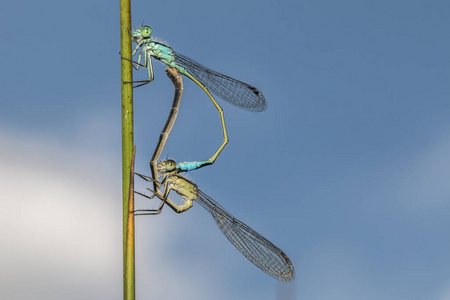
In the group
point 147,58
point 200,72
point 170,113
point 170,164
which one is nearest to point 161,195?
point 170,164

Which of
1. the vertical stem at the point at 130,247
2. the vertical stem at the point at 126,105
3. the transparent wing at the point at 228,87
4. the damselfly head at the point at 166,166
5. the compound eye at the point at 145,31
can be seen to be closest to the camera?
the vertical stem at the point at 130,247

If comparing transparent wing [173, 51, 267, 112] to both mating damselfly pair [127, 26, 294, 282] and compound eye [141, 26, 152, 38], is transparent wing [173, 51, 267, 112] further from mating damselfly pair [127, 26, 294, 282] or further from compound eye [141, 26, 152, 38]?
compound eye [141, 26, 152, 38]

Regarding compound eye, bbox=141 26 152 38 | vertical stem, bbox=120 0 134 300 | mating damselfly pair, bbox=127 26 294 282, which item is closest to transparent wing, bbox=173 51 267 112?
mating damselfly pair, bbox=127 26 294 282

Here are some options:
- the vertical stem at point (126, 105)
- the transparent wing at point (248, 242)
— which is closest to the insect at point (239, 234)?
the transparent wing at point (248, 242)

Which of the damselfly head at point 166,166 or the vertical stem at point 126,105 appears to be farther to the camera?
the damselfly head at point 166,166

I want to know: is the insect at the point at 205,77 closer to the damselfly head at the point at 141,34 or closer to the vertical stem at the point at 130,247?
the damselfly head at the point at 141,34

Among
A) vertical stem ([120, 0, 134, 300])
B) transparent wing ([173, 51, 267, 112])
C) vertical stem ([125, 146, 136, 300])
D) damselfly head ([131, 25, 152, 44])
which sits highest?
transparent wing ([173, 51, 267, 112])

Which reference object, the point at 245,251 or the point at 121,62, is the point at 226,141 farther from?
the point at 121,62
